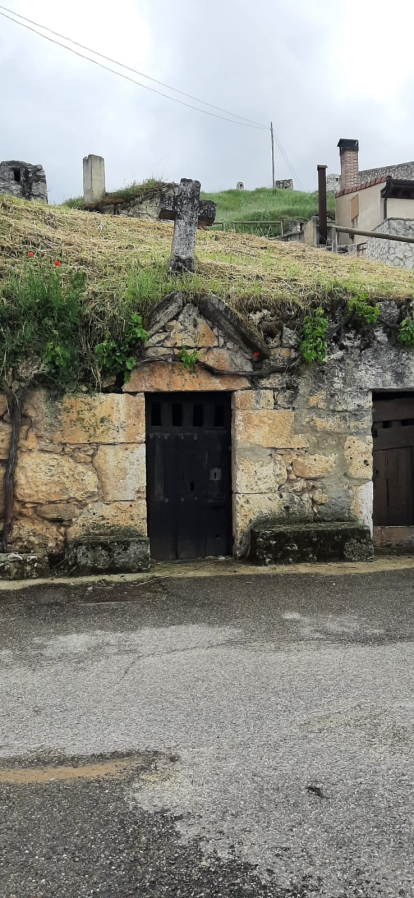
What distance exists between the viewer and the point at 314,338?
6777 millimetres

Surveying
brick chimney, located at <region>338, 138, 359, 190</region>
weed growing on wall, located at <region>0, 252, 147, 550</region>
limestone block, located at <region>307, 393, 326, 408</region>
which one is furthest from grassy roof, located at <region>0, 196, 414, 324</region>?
brick chimney, located at <region>338, 138, 359, 190</region>

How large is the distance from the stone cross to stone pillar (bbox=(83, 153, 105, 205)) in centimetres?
1058

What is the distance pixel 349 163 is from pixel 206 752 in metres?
32.0

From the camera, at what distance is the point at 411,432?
7.58m

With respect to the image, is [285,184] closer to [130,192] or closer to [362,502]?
[130,192]

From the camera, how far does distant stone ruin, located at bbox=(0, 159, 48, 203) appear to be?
12016 millimetres

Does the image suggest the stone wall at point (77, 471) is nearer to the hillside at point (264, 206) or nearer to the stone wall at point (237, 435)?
the stone wall at point (237, 435)

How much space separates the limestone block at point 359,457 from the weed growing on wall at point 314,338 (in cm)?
90

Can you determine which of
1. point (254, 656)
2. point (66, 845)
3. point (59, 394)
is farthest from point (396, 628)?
point (59, 394)

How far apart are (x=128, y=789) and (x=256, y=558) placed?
403 cm

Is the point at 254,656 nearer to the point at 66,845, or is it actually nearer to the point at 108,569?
the point at 66,845

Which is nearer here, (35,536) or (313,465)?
(35,536)

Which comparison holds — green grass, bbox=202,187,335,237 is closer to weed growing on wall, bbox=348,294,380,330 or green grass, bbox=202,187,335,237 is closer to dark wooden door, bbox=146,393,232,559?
weed growing on wall, bbox=348,294,380,330

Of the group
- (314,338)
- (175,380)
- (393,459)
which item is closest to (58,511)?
(175,380)
